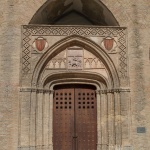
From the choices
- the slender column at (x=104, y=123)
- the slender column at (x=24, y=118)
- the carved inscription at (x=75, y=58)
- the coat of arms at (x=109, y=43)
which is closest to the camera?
the slender column at (x=24, y=118)

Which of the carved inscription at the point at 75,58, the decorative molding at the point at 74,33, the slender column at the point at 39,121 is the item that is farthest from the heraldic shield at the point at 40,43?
the slender column at the point at 39,121

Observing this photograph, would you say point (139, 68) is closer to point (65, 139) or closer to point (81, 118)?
point (81, 118)

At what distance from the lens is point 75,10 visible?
11148 mm

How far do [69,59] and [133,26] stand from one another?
7.52 feet

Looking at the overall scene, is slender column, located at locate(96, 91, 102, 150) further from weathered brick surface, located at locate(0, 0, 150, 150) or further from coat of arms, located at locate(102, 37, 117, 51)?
coat of arms, located at locate(102, 37, 117, 51)

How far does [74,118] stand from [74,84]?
3.69 ft

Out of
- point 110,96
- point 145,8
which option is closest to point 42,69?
point 110,96

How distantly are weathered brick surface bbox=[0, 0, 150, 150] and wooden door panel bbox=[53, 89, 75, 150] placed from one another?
4.65 feet

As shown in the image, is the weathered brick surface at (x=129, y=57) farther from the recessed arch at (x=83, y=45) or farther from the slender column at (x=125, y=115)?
the recessed arch at (x=83, y=45)

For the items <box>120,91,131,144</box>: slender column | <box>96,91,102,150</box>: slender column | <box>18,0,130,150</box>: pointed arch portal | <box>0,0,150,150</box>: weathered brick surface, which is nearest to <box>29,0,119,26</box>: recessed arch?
<box>18,0,130,150</box>: pointed arch portal

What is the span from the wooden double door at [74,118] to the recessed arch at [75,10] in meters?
2.39

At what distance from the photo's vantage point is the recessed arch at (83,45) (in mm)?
9609

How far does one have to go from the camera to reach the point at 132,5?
10.0 meters

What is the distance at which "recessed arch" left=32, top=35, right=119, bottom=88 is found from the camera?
9609mm
